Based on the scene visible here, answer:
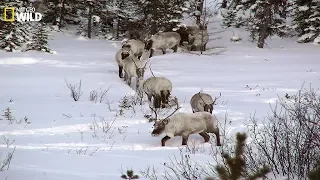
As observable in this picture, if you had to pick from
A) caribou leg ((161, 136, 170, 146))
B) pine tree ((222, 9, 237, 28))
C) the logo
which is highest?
pine tree ((222, 9, 237, 28))

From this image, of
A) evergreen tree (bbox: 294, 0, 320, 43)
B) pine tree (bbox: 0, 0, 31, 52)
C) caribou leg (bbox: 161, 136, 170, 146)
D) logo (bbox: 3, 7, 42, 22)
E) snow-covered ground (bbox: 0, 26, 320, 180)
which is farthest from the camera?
evergreen tree (bbox: 294, 0, 320, 43)

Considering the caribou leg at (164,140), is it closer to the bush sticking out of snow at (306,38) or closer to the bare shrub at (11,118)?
the bare shrub at (11,118)

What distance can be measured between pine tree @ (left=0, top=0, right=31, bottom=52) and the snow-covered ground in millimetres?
1613

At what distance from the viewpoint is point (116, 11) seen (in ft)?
94.4

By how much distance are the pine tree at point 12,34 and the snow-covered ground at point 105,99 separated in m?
1.61

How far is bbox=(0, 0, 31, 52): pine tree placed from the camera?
20.1m

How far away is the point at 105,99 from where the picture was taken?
1198 cm

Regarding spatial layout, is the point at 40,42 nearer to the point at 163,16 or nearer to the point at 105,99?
the point at 163,16

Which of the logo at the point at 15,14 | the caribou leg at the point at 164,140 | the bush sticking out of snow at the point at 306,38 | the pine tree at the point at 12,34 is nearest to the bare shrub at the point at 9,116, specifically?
the caribou leg at the point at 164,140

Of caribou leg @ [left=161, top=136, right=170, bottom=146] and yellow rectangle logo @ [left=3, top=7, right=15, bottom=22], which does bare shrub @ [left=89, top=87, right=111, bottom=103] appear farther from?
yellow rectangle logo @ [left=3, top=7, right=15, bottom=22]

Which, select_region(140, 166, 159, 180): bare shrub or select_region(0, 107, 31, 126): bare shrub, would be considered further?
select_region(0, 107, 31, 126): bare shrub

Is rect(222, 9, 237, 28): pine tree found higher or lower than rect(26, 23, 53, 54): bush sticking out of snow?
higher

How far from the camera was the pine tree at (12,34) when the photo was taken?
65.9 ft

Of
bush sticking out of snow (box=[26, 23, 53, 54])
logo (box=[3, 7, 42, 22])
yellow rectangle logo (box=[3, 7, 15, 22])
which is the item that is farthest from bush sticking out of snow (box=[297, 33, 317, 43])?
yellow rectangle logo (box=[3, 7, 15, 22])
